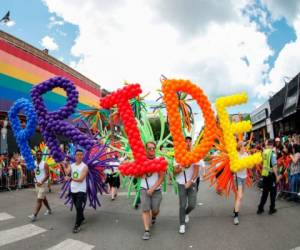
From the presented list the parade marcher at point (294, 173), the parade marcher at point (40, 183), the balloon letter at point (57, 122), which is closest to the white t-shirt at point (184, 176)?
the balloon letter at point (57, 122)

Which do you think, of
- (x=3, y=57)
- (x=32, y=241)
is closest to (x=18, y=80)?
(x=3, y=57)

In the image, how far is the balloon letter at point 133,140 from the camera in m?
6.04

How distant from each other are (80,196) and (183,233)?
7.26ft

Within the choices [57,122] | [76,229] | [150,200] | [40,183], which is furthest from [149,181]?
[40,183]

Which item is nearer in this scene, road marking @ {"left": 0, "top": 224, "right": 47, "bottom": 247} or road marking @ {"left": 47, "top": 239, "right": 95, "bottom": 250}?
road marking @ {"left": 47, "top": 239, "right": 95, "bottom": 250}

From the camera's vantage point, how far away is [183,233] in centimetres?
600

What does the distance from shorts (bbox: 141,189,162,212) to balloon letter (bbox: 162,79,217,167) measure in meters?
0.78

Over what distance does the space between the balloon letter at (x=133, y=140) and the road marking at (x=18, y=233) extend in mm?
2122

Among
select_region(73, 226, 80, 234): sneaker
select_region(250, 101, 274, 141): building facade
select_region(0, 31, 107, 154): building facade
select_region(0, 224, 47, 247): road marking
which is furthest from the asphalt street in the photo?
select_region(250, 101, 274, 141): building facade

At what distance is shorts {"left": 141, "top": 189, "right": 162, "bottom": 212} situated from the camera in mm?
5996

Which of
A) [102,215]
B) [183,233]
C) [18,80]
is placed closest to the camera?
[183,233]

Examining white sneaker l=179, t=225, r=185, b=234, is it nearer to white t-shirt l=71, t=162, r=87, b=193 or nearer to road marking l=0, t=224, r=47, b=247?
white t-shirt l=71, t=162, r=87, b=193

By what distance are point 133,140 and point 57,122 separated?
212cm

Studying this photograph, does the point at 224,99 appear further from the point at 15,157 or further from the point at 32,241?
the point at 15,157
